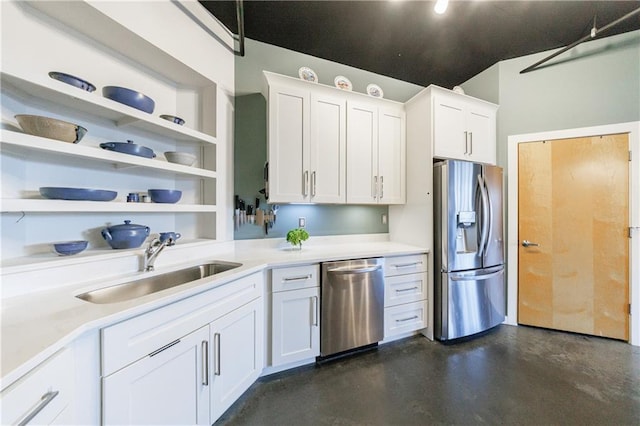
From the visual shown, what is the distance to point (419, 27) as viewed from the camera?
89.9 inches

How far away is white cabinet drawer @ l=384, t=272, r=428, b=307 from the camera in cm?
226

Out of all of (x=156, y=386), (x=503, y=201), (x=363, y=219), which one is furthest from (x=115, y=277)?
(x=503, y=201)

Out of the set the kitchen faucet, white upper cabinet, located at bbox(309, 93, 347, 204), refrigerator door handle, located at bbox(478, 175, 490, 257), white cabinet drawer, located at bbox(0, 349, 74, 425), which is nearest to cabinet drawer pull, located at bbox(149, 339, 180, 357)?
white cabinet drawer, located at bbox(0, 349, 74, 425)

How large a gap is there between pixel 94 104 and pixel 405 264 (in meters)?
2.59

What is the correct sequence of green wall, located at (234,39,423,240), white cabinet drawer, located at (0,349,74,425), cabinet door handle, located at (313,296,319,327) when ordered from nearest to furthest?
1. white cabinet drawer, located at (0,349,74,425)
2. cabinet door handle, located at (313,296,319,327)
3. green wall, located at (234,39,423,240)

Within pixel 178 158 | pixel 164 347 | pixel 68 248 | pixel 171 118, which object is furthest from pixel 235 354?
pixel 171 118

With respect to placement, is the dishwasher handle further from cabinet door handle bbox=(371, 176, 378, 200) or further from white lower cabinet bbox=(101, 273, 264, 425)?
cabinet door handle bbox=(371, 176, 378, 200)

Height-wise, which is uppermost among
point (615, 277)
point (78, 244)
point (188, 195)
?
point (188, 195)

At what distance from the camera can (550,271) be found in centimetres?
261

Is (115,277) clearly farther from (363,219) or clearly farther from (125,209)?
(363,219)

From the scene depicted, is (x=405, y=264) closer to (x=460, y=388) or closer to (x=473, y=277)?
(x=473, y=277)

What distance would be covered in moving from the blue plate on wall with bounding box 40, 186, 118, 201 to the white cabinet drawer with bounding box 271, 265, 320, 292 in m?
1.16

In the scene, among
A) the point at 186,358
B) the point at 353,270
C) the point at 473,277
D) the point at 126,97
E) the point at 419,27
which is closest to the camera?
the point at 186,358

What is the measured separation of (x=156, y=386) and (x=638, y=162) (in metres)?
4.26
